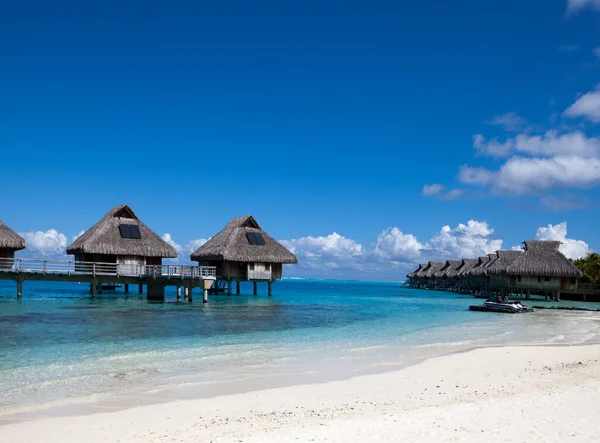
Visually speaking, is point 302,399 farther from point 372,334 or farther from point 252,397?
point 372,334

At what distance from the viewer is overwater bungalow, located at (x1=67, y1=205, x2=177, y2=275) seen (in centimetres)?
3572

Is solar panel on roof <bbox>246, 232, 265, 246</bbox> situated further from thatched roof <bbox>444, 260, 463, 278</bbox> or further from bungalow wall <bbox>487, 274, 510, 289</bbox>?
thatched roof <bbox>444, 260, 463, 278</bbox>

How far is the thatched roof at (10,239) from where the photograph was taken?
32750mm

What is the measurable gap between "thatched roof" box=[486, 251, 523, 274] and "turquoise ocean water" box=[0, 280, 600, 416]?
64.3ft

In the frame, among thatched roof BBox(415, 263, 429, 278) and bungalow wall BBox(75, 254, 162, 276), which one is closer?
bungalow wall BBox(75, 254, 162, 276)

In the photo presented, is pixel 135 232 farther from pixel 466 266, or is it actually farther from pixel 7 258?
pixel 466 266

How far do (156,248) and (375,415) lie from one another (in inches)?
1252

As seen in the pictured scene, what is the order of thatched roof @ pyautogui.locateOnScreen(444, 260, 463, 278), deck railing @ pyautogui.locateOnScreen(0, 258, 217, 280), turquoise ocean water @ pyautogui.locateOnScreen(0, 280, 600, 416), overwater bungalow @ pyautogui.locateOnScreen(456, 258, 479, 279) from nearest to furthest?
1. turquoise ocean water @ pyautogui.locateOnScreen(0, 280, 600, 416)
2. deck railing @ pyautogui.locateOnScreen(0, 258, 217, 280)
3. overwater bungalow @ pyautogui.locateOnScreen(456, 258, 479, 279)
4. thatched roof @ pyautogui.locateOnScreen(444, 260, 463, 278)

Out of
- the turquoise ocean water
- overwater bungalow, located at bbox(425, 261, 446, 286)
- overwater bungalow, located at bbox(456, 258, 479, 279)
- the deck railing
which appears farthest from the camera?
overwater bungalow, located at bbox(425, 261, 446, 286)

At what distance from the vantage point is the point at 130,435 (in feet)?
25.0

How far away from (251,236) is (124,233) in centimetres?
919

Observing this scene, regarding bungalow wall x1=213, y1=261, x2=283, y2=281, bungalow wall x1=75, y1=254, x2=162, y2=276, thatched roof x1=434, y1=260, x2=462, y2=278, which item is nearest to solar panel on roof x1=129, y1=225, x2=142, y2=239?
bungalow wall x1=75, y1=254, x2=162, y2=276

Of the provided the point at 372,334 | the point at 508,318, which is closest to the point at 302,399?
the point at 372,334

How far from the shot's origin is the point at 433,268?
93.4 meters
